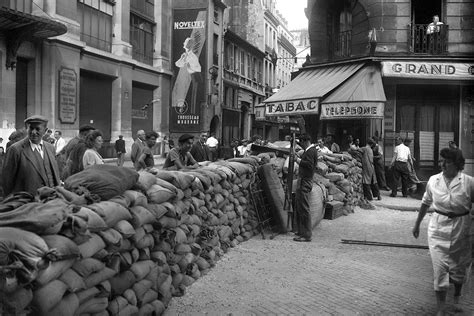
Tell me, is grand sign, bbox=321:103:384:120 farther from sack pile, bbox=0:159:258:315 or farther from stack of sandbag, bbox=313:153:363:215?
sack pile, bbox=0:159:258:315

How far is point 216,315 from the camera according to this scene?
186 inches

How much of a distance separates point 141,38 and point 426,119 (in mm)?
17116

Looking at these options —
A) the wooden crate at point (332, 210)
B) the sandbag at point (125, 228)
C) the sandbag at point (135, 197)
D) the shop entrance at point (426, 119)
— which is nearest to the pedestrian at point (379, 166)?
the shop entrance at point (426, 119)

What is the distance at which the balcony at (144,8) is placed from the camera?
25.6m

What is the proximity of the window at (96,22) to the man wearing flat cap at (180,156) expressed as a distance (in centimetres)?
1527

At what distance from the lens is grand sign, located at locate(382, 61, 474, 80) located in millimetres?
15180

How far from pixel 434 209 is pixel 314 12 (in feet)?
48.9

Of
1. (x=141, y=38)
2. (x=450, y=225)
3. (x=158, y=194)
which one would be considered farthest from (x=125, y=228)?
(x=141, y=38)

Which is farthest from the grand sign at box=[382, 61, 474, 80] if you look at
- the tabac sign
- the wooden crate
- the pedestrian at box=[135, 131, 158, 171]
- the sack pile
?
the sack pile

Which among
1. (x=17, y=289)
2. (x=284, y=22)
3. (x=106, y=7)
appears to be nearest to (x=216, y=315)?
(x=17, y=289)

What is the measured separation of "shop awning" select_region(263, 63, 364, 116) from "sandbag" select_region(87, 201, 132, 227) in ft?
39.0

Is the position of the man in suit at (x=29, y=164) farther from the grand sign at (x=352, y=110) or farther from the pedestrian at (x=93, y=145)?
the grand sign at (x=352, y=110)

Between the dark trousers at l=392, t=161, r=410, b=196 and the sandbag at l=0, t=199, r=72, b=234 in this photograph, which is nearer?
the sandbag at l=0, t=199, r=72, b=234

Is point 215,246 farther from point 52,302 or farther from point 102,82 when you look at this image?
point 102,82
